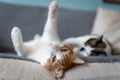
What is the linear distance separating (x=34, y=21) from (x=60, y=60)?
107 centimetres

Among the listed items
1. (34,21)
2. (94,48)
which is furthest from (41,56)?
(34,21)

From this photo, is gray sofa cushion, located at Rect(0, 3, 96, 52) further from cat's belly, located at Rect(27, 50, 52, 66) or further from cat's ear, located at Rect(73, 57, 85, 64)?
cat's ear, located at Rect(73, 57, 85, 64)

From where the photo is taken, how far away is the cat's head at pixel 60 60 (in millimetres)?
951

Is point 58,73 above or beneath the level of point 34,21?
above

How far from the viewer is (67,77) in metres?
0.91

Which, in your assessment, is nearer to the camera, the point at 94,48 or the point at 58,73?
the point at 58,73

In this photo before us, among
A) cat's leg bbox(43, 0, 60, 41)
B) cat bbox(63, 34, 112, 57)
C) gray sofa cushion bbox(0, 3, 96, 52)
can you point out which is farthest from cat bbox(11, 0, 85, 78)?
gray sofa cushion bbox(0, 3, 96, 52)

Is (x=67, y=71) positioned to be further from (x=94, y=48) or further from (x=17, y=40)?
(x=94, y=48)

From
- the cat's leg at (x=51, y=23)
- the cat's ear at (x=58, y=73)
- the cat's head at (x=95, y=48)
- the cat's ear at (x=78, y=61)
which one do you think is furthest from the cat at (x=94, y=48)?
the cat's ear at (x=58, y=73)

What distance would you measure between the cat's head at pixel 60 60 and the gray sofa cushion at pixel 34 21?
912 millimetres

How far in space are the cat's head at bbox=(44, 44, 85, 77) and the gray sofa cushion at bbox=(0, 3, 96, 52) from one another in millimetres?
912

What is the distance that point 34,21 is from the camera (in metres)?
1.97

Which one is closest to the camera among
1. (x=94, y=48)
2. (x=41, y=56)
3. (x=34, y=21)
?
(x=41, y=56)

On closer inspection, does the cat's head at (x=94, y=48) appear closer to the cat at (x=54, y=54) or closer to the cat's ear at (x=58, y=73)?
the cat at (x=54, y=54)
